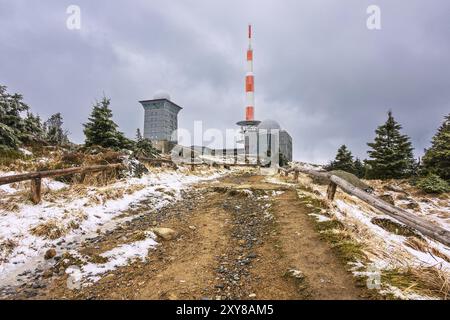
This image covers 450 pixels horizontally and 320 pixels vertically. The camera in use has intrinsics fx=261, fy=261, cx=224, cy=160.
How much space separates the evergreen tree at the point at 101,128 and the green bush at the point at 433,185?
21245mm

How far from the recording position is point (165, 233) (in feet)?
19.5

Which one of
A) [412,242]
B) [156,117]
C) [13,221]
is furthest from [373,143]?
[156,117]

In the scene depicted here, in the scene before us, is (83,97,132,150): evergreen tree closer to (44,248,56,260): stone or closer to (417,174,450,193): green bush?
(44,248,56,260): stone

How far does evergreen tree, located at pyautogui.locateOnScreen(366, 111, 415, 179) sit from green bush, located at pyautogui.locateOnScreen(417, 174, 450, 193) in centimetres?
611

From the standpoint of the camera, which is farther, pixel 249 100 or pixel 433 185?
pixel 249 100

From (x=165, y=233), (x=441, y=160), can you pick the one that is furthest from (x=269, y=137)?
(x=165, y=233)

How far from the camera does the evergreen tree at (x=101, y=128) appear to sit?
16.6 m

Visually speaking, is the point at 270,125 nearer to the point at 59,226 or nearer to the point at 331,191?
the point at 331,191

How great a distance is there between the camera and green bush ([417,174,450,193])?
58.1 feet

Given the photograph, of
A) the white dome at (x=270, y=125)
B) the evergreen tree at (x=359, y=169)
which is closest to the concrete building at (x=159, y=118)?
Answer: the white dome at (x=270, y=125)

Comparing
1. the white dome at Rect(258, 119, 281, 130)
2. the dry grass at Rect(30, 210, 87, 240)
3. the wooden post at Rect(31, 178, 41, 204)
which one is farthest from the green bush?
the white dome at Rect(258, 119, 281, 130)

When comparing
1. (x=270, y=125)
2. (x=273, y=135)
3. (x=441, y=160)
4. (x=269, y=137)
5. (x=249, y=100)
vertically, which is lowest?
(x=441, y=160)

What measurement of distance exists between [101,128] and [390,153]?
25127 mm

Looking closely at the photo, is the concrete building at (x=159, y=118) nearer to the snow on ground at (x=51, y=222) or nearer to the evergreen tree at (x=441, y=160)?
the evergreen tree at (x=441, y=160)
